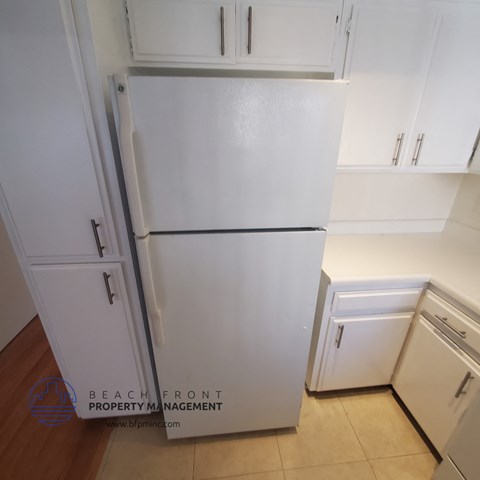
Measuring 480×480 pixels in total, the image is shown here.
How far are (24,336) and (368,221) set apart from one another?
292 centimetres

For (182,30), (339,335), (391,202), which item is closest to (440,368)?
(339,335)

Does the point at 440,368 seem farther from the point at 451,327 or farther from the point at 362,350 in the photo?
the point at 362,350

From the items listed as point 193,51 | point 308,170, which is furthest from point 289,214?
point 193,51

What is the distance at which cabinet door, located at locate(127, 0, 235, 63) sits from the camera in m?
0.98

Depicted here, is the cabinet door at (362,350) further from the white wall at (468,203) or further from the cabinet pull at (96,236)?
the cabinet pull at (96,236)

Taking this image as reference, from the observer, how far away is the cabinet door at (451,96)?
1.14 meters

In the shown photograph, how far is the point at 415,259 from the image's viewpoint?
144 centimetres

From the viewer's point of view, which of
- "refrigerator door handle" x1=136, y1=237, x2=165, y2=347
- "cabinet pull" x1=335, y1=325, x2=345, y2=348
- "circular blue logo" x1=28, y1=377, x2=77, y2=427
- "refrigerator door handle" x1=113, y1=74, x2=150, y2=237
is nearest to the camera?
"refrigerator door handle" x1=113, y1=74, x2=150, y2=237

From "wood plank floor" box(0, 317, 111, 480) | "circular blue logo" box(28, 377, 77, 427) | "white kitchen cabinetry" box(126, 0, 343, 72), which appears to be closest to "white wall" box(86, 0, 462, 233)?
"white kitchen cabinetry" box(126, 0, 343, 72)

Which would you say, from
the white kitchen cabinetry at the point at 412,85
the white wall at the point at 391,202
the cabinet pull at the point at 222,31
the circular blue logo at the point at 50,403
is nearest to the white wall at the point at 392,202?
the white wall at the point at 391,202

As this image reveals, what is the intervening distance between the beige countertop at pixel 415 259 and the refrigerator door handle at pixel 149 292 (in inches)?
33.0

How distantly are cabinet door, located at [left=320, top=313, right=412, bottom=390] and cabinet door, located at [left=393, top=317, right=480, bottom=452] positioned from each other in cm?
8

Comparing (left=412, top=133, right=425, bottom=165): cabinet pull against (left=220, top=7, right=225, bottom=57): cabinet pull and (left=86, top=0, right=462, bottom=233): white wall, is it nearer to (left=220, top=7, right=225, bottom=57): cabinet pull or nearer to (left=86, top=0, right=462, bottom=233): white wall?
(left=86, top=0, right=462, bottom=233): white wall

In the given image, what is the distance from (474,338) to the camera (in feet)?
3.43
